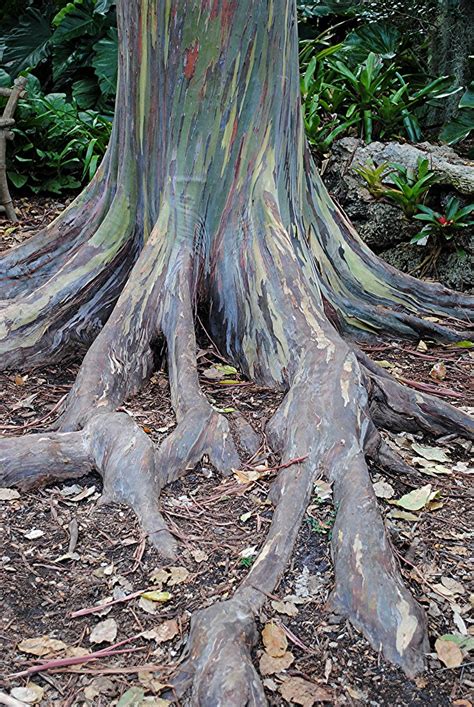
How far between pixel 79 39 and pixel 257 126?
723 centimetres

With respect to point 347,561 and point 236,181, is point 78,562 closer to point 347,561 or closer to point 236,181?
point 347,561

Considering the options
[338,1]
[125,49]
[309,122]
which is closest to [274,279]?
[125,49]

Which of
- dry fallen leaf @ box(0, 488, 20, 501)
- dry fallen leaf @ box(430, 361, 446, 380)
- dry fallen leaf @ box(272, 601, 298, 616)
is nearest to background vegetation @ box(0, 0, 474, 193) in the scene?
dry fallen leaf @ box(430, 361, 446, 380)

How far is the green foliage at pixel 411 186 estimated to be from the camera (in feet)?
19.3

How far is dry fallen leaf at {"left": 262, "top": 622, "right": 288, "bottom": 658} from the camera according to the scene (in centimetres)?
219

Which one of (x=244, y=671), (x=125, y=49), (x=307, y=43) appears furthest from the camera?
(x=307, y=43)

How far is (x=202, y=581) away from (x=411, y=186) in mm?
4328

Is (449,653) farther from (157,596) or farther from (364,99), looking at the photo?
(364,99)

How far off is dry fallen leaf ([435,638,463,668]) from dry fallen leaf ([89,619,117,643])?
0.97 metres

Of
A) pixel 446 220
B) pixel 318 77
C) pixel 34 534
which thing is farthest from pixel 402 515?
pixel 318 77

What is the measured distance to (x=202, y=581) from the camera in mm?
2492

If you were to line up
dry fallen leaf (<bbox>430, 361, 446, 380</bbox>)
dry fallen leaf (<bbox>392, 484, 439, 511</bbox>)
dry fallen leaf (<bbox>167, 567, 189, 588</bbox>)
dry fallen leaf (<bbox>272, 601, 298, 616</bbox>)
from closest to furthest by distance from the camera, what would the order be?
dry fallen leaf (<bbox>272, 601, 298, 616</bbox>) → dry fallen leaf (<bbox>167, 567, 189, 588</bbox>) → dry fallen leaf (<bbox>392, 484, 439, 511</bbox>) → dry fallen leaf (<bbox>430, 361, 446, 380</bbox>)

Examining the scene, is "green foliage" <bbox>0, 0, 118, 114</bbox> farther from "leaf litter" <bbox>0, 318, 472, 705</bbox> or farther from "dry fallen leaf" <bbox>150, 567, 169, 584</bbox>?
"dry fallen leaf" <bbox>150, 567, 169, 584</bbox>

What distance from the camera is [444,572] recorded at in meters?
2.61
